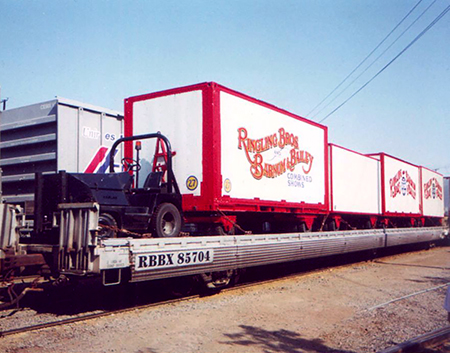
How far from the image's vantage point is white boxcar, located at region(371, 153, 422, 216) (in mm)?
16938

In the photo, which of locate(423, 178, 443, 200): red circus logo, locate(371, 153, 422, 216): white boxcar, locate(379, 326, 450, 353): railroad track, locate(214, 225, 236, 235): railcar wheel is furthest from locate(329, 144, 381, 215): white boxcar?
locate(379, 326, 450, 353): railroad track

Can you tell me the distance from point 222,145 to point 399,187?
12452 millimetres

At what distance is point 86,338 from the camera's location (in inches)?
205

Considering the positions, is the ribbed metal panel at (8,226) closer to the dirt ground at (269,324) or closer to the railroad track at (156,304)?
the railroad track at (156,304)

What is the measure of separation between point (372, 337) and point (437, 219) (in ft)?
68.1

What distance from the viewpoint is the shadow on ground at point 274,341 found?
202 inches

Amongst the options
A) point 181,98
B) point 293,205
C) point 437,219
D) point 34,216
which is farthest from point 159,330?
point 437,219

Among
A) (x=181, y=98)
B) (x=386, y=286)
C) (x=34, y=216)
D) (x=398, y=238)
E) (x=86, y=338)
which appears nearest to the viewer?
(x=86, y=338)

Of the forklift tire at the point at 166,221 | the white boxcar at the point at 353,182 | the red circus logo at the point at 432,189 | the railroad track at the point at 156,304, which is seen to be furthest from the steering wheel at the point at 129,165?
the red circus logo at the point at 432,189

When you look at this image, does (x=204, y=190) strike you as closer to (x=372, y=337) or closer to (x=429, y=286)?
(x=372, y=337)

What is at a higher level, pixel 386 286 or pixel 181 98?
pixel 181 98

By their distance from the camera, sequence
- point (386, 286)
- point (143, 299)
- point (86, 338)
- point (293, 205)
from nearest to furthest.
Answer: point (86, 338), point (143, 299), point (386, 286), point (293, 205)

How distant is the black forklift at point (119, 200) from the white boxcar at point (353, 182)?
6600mm

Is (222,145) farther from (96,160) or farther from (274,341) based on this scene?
(96,160)
